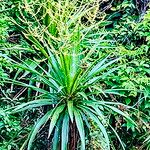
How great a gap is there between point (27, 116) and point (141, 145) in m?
1.20

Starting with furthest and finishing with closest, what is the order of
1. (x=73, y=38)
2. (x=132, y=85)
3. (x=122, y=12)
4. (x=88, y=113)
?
(x=122, y=12) → (x=132, y=85) → (x=73, y=38) → (x=88, y=113)

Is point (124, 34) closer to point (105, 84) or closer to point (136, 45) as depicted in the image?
point (136, 45)

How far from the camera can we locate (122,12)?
498 cm

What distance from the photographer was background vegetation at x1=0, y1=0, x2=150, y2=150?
3342 millimetres

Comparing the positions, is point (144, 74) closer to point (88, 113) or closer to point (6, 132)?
point (88, 113)

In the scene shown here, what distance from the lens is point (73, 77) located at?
334 centimetres

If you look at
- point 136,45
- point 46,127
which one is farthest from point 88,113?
point 136,45

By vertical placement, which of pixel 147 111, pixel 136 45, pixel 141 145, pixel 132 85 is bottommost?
pixel 141 145

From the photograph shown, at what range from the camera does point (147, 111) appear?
4141 mm

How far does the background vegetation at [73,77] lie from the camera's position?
11.0ft

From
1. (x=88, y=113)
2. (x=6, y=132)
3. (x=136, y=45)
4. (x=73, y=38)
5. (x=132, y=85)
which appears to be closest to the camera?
(x=88, y=113)

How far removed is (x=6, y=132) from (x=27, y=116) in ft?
0.82

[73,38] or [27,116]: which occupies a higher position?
[73,38]

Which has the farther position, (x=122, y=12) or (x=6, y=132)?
(x=122, y=12)
